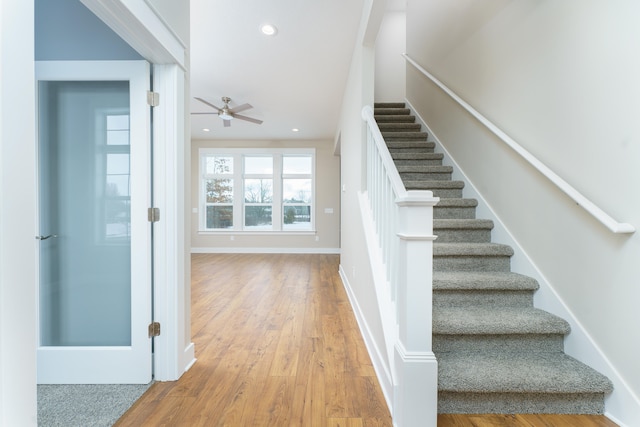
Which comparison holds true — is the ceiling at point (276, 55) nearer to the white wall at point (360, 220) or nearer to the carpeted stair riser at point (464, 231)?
the white wall at point (360, 220)

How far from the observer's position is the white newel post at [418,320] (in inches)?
52.3

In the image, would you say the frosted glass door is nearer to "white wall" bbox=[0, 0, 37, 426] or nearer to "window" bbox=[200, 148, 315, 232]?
"white wall" bbox=[0, 0, 37, 426]

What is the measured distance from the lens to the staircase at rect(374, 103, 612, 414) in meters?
1.47

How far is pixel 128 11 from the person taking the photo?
1307 mm

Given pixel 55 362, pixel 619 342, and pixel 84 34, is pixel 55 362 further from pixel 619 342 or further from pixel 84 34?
pixel 619 342

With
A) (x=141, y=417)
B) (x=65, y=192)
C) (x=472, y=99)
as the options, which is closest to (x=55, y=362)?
(x=141, y=417)

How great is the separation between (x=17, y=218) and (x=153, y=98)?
1175 mm

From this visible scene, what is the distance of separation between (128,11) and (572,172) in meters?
2.52

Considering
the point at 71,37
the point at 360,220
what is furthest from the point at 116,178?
the point at 360,220

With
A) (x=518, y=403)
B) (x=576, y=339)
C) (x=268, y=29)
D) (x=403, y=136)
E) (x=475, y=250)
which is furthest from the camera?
(x=403, y=136)

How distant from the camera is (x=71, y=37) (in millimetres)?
1767

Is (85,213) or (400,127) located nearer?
(85,213)

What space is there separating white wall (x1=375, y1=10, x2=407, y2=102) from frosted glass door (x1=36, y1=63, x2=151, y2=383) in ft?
16.5

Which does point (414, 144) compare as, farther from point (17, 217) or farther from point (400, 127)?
point (17, 217)
